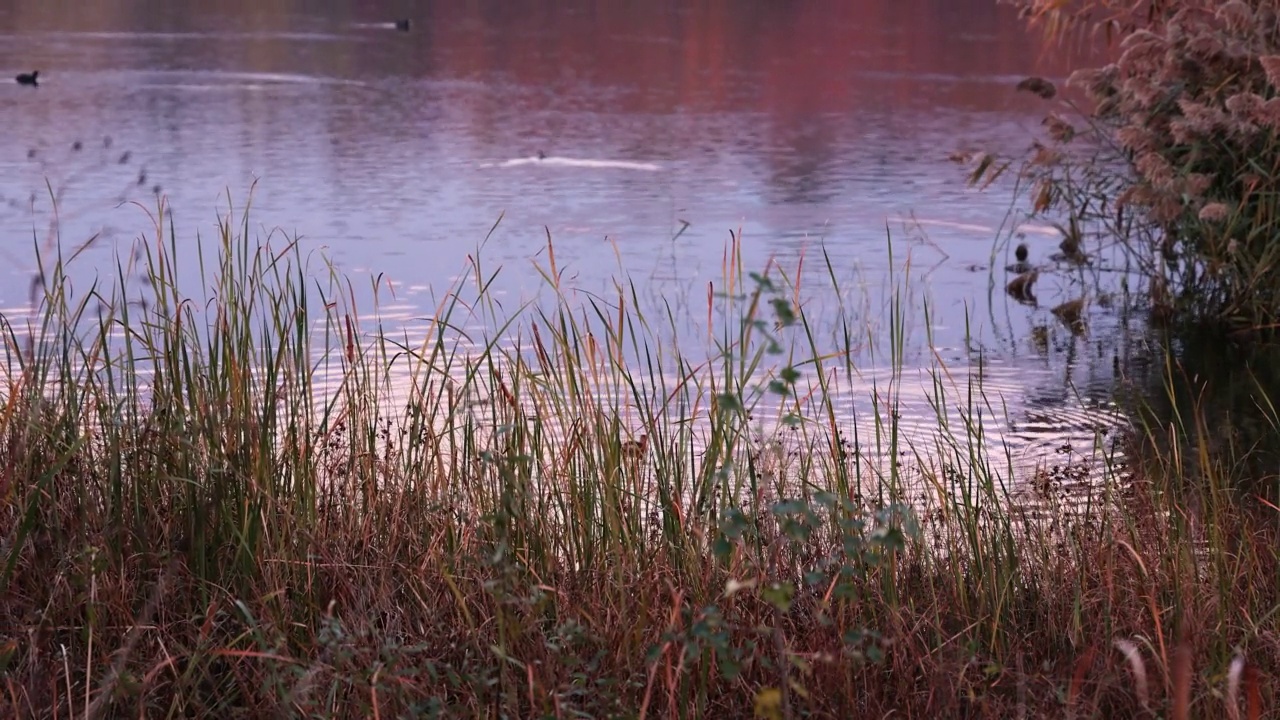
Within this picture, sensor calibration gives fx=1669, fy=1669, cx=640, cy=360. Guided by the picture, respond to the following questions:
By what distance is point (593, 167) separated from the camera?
12.3 metres

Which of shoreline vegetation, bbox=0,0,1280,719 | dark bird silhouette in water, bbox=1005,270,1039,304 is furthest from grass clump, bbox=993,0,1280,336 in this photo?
shoreline vegetation, bbox=0,0,1280,719

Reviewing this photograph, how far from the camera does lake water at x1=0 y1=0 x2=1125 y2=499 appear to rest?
7438 mm

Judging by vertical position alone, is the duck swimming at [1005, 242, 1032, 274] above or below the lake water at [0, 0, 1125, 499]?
below

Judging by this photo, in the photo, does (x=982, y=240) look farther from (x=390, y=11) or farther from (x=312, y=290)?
(x=390, y=11)

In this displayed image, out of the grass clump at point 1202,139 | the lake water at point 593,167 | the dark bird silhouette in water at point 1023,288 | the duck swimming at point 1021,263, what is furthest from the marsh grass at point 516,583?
the duck swimming at point 1021,263

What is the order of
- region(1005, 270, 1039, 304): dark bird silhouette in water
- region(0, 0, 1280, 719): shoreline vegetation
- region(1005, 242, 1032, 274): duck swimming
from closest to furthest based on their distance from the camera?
region(0, 0, 1280, 719): shoreline vegetation
region(1005, 270, 1039, 304): dark bird silhouette in water
region(1005, 242, 1032, 274): duck swimming

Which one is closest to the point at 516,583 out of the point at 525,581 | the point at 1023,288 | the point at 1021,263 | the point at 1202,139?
the point at 525,581

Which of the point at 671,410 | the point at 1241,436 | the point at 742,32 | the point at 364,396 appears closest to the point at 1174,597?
the point at 364,396

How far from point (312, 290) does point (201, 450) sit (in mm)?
4150

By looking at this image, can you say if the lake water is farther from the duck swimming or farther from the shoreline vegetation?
the shoreline vegetation

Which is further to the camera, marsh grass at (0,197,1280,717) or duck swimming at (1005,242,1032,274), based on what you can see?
duck swimming at (1005,242,1032,274)

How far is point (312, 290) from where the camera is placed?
7215mm

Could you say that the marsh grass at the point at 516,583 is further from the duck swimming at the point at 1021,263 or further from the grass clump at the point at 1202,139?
the duck swimming at the point at 1021,263

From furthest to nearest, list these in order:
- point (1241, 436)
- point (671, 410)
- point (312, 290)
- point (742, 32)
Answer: point (742, 32) < point (312, 290) < point (1241, 436) < point (671, 410)
